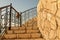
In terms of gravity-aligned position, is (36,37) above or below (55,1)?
below

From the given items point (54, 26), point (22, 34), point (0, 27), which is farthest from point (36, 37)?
point (54, 26)

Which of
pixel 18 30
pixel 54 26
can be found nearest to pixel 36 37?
pixel 18 30

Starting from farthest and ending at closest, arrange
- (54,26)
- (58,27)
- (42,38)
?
(42,38) < (54,26) < (58,27)

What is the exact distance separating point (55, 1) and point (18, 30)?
2.63 meters

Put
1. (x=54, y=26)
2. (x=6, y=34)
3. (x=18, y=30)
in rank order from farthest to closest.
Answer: (x=18, y=30) → (x=6, y=34) → (x=54, y=26)

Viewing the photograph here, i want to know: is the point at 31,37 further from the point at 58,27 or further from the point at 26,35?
the point at 58,27

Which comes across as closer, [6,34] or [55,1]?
[55,1]

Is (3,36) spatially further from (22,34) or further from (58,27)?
(58,27)

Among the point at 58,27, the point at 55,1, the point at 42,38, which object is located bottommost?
the point at 42,38

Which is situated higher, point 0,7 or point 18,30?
point 0,7

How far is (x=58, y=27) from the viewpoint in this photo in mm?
3324

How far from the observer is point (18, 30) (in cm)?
580

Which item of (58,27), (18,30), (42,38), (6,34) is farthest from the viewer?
(18,30)

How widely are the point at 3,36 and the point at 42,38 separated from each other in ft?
4.32
